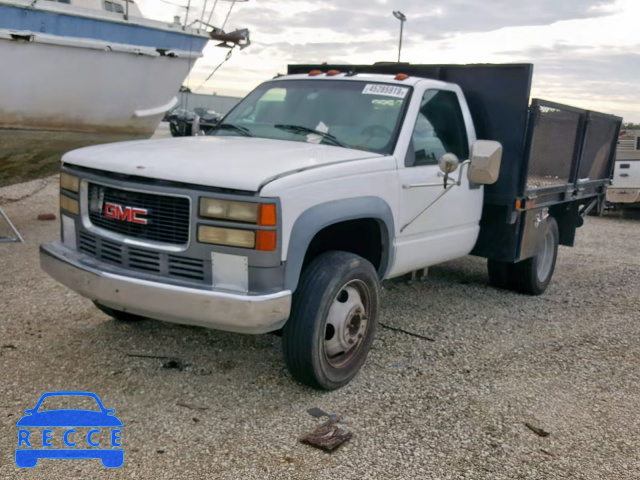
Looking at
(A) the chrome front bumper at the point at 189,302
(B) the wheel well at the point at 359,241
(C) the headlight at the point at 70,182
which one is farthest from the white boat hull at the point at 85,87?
(B) the wheel well at the point at 359,241

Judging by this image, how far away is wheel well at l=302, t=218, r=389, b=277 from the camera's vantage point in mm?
4062

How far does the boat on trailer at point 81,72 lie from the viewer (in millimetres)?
7211

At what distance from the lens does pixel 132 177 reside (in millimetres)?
3523

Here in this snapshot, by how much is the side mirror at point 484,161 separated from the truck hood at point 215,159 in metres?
0.75

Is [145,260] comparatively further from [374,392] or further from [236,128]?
[236,128]

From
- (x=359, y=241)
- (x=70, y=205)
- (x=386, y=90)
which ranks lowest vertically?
(x=359, y=241)

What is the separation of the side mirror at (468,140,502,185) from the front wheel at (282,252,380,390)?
41.5 inches

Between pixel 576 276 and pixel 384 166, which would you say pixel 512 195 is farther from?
pixel 576 276

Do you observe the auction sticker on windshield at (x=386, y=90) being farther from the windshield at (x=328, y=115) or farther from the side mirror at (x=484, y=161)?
the side mirror at (x=484, y=161)

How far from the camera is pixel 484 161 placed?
4.30 metres

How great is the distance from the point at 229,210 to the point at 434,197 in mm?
1955

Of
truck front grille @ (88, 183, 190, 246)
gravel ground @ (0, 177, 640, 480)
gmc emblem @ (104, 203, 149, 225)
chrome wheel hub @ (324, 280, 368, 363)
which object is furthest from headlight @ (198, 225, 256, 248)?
gravel ground @ (0, 177, 640, 480)

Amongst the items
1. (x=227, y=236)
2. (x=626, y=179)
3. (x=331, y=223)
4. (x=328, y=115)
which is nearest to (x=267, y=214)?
(x=227, y=236)

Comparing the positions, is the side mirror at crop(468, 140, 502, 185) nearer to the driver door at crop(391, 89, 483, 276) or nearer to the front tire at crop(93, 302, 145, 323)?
the driver door at crop(391, 89, 483, 276)
